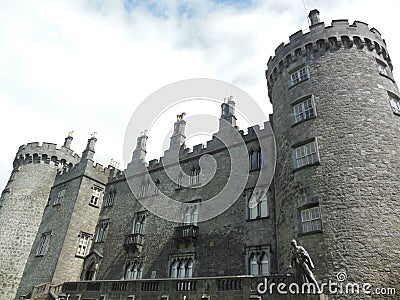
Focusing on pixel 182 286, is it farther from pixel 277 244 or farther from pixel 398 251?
pixel 398 251

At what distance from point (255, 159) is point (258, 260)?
6040 millimetres

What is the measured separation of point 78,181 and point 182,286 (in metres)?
16.4

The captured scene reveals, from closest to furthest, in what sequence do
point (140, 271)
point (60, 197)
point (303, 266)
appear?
point (303, 266), point (140, 271), point (60, 197)

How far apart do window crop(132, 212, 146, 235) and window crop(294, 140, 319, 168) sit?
1293cm

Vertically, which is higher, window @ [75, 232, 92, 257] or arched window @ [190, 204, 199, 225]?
arched window @ [190, 204, 199, 225]

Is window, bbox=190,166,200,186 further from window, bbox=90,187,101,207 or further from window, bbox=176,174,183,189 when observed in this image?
window, bbox=90,187,101,207

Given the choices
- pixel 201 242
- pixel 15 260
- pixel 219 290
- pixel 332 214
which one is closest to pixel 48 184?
pixel 15 260

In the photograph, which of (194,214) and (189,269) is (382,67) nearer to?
(194,214)

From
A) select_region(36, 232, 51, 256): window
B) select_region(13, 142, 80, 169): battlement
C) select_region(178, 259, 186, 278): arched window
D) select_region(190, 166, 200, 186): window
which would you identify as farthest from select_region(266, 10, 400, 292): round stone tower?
select_region(13, 142, 80, 169): battlement

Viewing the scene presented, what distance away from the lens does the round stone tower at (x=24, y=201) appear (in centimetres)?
2595

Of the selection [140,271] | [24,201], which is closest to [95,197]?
[24,201]

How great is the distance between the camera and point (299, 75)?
18031mm

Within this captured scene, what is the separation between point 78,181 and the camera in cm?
2725

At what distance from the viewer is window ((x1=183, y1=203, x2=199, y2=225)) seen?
21062 mm
